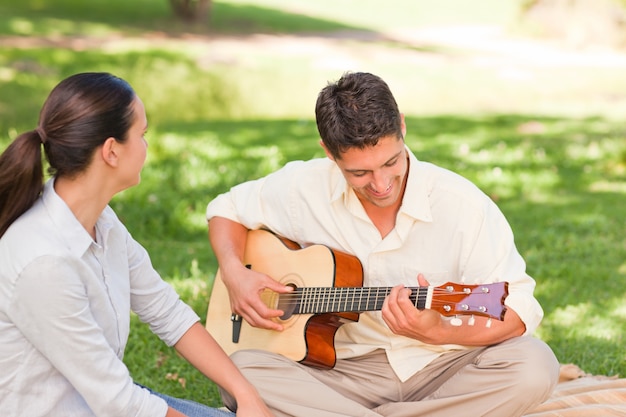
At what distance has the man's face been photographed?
303 centimetres

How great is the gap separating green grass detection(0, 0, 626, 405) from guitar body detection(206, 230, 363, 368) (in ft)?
1.50

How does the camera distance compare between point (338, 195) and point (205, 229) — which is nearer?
point (338, 195)

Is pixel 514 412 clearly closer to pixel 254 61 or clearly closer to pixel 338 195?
pixel 338 195

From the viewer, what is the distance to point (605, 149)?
8.66m

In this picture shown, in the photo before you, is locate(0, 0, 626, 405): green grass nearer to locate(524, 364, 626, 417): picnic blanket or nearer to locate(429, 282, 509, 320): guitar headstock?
locate(524, 364, 626, 417): picnic blanket

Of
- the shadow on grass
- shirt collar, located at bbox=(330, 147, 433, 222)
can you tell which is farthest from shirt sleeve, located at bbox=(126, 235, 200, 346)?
the shadow on grass

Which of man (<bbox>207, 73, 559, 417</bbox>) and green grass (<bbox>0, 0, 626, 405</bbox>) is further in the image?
green grass (<bbox>0, 0, 626, 405</bbox>)

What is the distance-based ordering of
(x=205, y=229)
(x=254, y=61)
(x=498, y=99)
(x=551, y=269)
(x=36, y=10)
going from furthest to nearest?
(x=36, y=10), (x=254, y=61), (x=498, y=99), (x=205, y=229), (x=551, y=269)

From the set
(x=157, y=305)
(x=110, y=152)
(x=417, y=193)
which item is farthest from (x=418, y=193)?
(x=110, y=152)

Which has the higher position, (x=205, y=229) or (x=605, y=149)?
(x=605, y=149)

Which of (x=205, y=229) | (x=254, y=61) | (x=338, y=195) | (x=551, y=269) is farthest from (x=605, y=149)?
(x=254, y=61)

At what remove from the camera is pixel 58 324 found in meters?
2.29

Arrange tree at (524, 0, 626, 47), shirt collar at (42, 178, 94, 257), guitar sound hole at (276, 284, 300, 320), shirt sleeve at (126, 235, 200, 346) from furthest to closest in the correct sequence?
tree at (524, 0, 626, 47) → guitar sound hole at (276, 284, 300, 320) → shirt sleeve at (126, 235, 200, 346) → shirt collar at (42, 178, 94, 257)

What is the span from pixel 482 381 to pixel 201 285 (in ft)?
7.29
